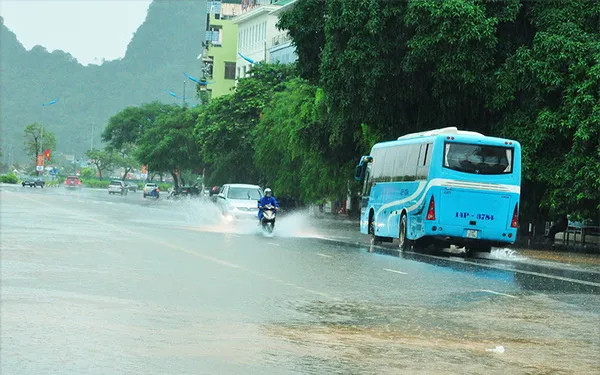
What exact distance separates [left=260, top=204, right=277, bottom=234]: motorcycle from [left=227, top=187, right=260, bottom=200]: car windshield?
5652 mm

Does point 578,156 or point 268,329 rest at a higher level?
point 578,156

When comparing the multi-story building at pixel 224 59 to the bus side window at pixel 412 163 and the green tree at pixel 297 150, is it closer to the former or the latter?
the green tree at pixel 297 150

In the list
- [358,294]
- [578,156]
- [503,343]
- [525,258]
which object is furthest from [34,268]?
[578,156]

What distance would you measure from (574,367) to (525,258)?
890 inches

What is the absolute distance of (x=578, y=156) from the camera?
36375 millimetres

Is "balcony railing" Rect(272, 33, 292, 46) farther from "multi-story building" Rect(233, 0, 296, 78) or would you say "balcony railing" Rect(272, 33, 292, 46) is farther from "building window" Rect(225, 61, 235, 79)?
"building window" Rect(225, 61, 235, 79)

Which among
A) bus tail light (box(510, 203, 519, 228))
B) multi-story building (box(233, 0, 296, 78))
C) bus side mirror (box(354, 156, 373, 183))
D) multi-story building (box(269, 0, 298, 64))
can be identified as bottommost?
bus tail light (box(510, 203, 519, 228))

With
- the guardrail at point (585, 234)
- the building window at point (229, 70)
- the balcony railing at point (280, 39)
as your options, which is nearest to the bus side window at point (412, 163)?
the guardrail at point (585, 234)

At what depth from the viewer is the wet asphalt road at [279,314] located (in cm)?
1084

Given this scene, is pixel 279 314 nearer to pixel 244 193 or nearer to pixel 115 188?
pixel 244 193

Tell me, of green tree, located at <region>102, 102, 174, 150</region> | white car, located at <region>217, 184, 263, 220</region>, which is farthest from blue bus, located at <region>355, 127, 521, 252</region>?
green tree, located at <region>102, 102, 174, 150</region>

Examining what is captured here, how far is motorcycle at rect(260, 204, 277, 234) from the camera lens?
3919 centimetres

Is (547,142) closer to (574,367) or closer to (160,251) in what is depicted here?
(160,251)

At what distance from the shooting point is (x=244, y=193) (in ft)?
150
